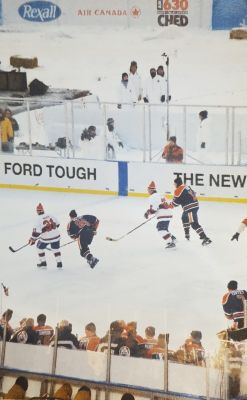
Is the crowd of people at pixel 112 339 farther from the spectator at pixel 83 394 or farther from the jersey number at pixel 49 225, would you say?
the jersey number at pixel 49 225

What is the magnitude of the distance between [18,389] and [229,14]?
3.38 m

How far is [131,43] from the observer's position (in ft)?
27.8

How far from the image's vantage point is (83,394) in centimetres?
814

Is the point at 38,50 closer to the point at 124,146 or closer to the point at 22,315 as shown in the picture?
the point at 124,146

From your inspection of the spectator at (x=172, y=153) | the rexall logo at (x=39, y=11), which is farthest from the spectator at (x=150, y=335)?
the rexall logo at (x=39, y=11)

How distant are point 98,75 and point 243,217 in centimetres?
166

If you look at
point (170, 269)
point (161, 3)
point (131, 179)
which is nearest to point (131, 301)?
point (170, 269)

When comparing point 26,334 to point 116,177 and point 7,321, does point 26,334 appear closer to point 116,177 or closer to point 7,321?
point 7,321

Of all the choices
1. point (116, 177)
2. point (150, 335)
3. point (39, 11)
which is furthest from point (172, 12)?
point (150, 335)

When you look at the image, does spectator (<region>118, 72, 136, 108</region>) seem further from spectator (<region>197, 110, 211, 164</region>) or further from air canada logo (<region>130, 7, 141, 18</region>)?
spectator (<region>197, 110, 211, 164</region>)

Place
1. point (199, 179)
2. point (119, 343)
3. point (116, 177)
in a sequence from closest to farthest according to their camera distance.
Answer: point (119, 343) < point (199, 179) < point (116, 177)

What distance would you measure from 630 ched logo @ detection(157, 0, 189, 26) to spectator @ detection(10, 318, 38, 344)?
8.72 ft

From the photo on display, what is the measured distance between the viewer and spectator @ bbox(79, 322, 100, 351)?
8.38m

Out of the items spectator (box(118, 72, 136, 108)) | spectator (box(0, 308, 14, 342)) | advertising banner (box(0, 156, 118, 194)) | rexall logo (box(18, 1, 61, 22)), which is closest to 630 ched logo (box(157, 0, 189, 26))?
spectator (box(118, 72, 136, 108))
